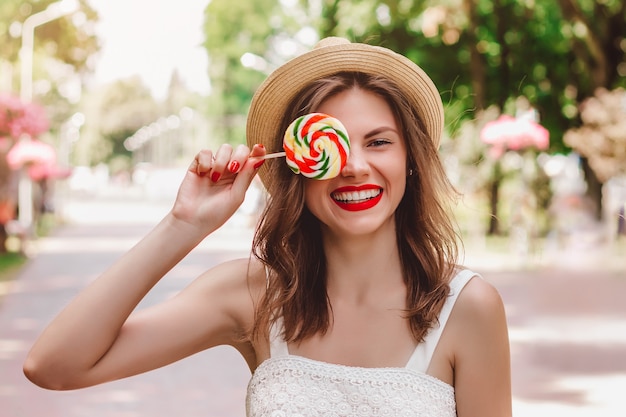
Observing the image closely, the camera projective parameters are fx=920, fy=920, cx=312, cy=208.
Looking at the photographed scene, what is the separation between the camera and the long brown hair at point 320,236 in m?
2.20

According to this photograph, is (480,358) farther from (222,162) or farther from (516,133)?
(516,133)

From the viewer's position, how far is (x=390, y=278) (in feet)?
7.39

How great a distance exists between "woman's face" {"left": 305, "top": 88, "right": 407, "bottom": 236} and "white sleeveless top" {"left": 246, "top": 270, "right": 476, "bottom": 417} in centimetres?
28

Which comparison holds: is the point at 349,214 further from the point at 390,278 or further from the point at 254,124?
the point at 254,124

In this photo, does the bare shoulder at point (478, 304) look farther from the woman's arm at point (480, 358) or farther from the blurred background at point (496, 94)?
the blurred background at point (496, 94)

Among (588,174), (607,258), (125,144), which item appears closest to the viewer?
(607,258)

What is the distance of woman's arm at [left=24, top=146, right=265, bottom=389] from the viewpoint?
200 centimetres

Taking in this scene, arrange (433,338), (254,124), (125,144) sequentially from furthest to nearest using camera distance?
(125,144)
(254,124)
(433,338)

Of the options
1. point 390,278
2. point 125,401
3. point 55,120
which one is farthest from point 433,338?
point 55,120

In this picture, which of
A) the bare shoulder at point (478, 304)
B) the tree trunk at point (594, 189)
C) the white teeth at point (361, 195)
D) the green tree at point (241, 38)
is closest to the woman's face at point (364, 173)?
the white teeth at point (361, 195)

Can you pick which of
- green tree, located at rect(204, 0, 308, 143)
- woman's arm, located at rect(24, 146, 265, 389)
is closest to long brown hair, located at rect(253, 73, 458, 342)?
woman's arm, located at rect(24, 146, 265, 389)

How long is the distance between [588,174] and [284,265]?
19365 mm

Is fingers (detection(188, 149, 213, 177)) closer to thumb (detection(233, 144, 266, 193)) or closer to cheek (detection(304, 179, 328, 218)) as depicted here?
thumb (detection(233, 144, 266, 193))

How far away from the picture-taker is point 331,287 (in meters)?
2.28
